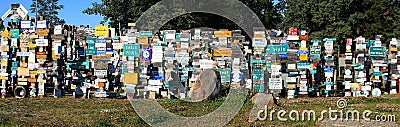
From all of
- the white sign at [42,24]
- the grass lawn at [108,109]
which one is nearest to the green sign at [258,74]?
the grass lawn at [108,109]

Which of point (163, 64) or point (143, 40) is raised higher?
point (143, 40)

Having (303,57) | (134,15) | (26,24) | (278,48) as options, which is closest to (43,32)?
(26,24)

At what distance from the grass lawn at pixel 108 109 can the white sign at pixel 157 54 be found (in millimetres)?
2227

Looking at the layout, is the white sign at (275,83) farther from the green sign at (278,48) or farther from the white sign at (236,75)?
the white sign at (236,75)

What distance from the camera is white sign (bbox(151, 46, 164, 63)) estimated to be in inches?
814

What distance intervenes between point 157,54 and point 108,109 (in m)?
4.83

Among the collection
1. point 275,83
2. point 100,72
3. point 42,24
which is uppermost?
point 42,24

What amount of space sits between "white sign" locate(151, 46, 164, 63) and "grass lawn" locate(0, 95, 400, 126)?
7.31 feet

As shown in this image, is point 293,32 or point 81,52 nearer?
point 293,32

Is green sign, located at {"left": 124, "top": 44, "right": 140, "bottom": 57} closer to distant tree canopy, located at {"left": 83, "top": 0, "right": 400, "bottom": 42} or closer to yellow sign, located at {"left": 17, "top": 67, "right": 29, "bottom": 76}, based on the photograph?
yellow sign, located at {"left": 17, "top": 67, "right": 29, "bottom": 76}

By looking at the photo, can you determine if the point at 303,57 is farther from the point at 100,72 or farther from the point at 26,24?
the point at 26,24

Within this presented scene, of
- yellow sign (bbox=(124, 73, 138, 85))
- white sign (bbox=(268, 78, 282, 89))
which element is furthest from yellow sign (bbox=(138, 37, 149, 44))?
white sign (bbox=(268, 78, 282, 89))

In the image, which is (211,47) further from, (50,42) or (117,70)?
(50,42)

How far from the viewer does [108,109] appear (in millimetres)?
16328
